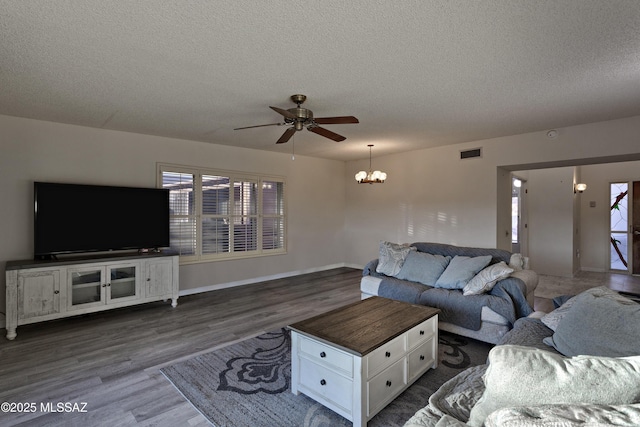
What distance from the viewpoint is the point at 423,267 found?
3992 millimetres

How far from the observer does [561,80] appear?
9.70 ft

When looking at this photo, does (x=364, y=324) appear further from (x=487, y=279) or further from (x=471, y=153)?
(x=471, y=153)

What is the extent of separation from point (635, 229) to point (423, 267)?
6.36 meters

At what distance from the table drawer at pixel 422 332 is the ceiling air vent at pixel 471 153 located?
12.2ft

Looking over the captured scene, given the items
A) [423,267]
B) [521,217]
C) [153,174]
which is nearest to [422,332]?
[423,267]

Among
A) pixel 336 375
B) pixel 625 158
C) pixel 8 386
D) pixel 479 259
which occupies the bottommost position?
pixel 8 386

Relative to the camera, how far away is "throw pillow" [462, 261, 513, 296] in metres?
3.27

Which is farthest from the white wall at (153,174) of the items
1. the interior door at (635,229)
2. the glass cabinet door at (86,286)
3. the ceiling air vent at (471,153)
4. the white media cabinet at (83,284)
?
the interior door at (635,229)

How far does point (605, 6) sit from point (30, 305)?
561 cm

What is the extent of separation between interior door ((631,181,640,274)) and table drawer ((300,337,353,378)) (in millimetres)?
8225

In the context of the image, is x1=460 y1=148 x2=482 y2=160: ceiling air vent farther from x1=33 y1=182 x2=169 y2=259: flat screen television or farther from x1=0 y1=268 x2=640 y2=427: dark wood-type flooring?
x1=33 y1=182 x2=169 y2=259: flat screen television

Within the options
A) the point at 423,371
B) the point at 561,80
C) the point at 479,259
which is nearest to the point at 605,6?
the point at 561,80

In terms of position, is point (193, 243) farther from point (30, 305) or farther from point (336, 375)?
point (336, 375)

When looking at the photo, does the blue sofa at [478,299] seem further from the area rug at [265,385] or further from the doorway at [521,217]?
the doorway at [521,217]
